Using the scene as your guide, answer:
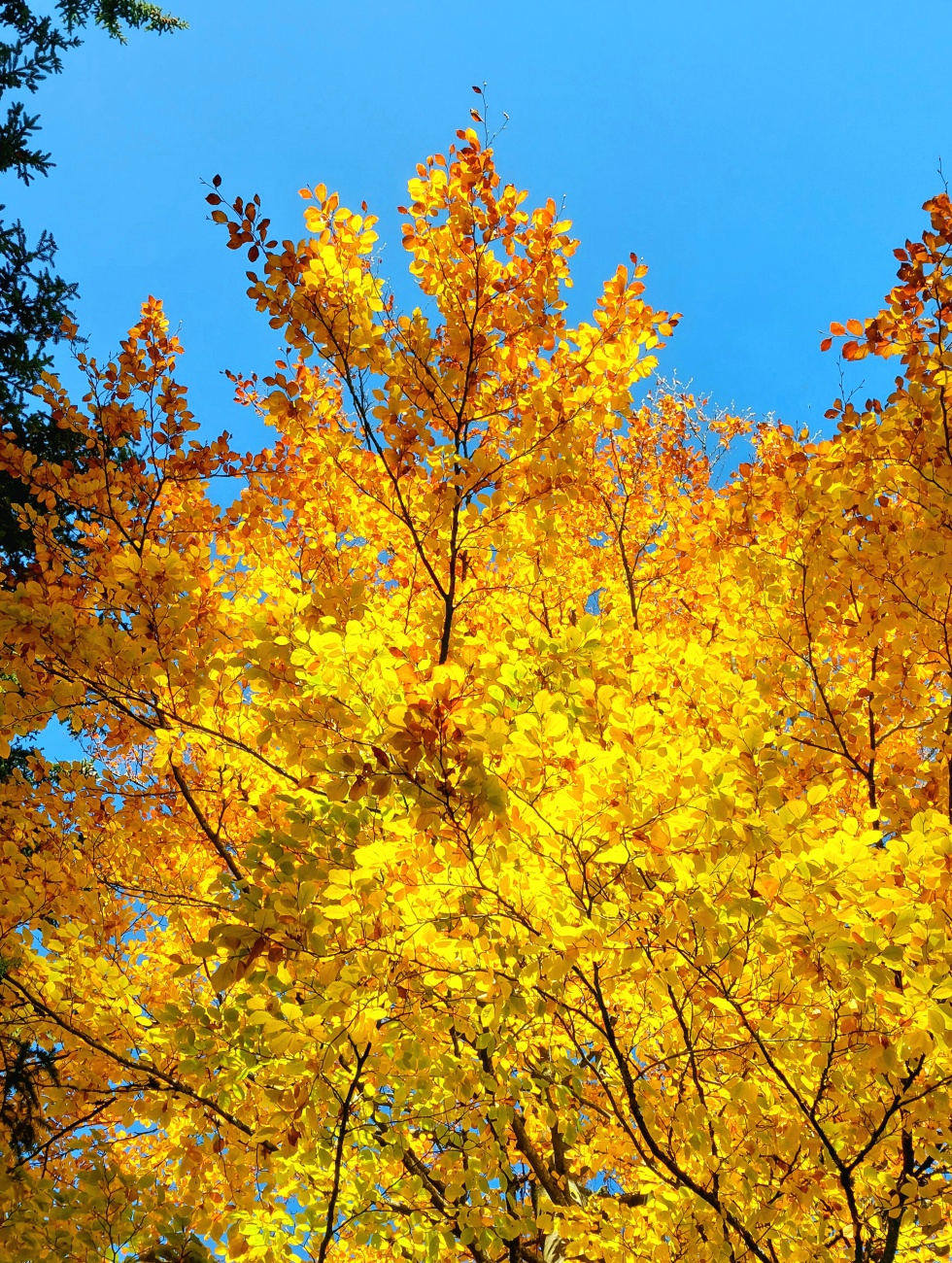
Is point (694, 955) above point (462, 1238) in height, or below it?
above

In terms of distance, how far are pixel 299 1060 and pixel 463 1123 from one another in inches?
39.4

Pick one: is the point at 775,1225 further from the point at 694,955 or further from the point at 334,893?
the point at 334,893

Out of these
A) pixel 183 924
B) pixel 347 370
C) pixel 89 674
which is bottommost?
pixel 183 924

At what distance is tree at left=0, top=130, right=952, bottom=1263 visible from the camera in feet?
6.38

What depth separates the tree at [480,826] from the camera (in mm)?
1943

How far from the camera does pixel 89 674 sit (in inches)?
108

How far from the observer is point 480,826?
6.19 feet

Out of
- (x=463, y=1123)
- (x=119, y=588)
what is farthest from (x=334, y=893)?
(x=119, y=588)

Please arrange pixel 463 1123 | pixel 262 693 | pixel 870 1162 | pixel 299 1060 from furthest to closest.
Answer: pixel 262 693, pixel 463 1123, pixel 870 1162, pixel 299 1060

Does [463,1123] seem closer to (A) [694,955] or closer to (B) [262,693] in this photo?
(A) [694,955]

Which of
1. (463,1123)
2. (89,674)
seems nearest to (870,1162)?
(463,1123)

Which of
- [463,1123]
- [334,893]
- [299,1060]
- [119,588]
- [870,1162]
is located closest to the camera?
[334,893]

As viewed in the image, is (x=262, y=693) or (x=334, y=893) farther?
(x=262, y=693)

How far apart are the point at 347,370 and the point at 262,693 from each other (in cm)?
160
